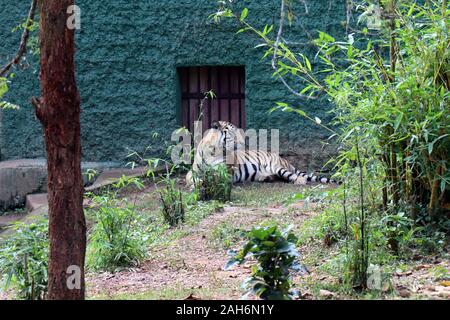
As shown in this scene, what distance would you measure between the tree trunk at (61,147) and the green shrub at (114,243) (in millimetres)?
2361

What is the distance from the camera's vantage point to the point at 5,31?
37.6 feet

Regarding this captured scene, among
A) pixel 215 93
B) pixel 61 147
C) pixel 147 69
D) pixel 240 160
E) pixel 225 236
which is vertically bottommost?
pixel 225 236

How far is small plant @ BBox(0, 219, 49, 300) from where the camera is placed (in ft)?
14.2

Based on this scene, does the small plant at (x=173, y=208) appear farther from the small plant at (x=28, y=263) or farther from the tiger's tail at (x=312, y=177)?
the tiger's tail at (x=312, y=177)

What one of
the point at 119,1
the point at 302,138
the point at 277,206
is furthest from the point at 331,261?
the point at 119,1

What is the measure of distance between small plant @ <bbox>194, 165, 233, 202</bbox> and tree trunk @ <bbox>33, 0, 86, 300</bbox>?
509 cm

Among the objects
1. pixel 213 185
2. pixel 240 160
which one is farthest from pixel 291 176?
pixel 213 185

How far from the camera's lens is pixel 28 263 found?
175 inches

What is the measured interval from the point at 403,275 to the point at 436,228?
0.88m

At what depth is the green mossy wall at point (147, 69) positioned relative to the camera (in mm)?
10805

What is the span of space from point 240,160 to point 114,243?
17.4 ft

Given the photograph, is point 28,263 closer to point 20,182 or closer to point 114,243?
point 114,243

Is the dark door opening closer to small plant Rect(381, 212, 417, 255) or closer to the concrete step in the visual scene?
the concrete step

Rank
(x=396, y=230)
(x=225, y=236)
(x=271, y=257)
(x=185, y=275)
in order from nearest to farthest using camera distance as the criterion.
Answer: (x=271, y=257) → (x=396, y=230) → (x=185, y=275) → (x=225, y=236)
